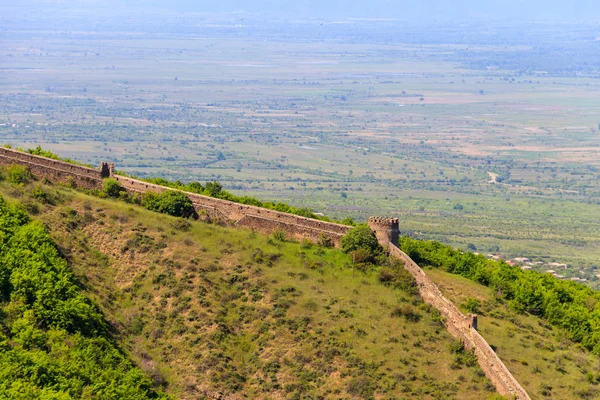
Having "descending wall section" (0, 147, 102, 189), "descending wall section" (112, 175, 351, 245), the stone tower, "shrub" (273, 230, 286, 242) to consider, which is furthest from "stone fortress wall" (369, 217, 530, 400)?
"descending wall section" (0, 147, 102, 189)

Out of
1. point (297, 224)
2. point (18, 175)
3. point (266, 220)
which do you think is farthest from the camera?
point (18, 175)

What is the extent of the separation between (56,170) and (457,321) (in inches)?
898

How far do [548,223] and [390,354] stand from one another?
94.5m

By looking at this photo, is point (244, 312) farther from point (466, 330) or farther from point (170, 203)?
point (170, 203)

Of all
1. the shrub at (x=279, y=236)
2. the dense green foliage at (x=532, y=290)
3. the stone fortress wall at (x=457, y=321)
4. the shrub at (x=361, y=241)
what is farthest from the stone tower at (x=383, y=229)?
the shrub at (x=279, y=236)

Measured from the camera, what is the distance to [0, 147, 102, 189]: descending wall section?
188 ft

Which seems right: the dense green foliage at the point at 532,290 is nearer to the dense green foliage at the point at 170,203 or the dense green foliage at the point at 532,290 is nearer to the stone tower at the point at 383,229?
the stone tower at the point at 383,229

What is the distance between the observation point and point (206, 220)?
2183 inches

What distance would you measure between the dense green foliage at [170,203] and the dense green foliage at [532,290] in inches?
426

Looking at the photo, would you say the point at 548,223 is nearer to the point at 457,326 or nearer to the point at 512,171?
the point at 512,171

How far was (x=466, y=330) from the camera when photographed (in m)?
46.4

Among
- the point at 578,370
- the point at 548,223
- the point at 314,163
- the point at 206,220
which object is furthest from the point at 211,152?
the point at 578,370

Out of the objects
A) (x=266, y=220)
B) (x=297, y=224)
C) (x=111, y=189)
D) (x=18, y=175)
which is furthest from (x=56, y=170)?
(x=297, y=224)

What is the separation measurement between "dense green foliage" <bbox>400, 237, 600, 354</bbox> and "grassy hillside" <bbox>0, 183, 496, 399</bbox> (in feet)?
19.3
